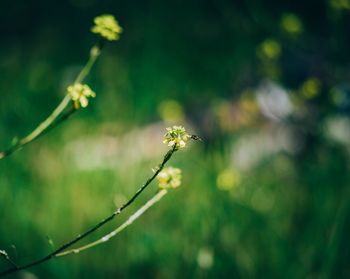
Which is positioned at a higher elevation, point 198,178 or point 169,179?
point 198,178

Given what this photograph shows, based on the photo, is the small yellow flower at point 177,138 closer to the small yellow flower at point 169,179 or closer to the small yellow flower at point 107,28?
the small yellow flower at point 169,179

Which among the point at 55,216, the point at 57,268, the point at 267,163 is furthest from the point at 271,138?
the point at 57,268

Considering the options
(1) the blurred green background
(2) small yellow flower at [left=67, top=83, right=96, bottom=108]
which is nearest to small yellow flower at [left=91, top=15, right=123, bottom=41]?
(2) small yellow flower at [left=67, top=83, right=96, bottom=108]

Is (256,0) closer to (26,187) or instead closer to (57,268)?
(26,187)

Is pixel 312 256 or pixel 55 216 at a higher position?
pixel 312 256

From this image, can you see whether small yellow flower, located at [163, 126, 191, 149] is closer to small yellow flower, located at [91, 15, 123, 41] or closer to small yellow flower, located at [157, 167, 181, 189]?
small yellow flower, located at [157, 167, 181, 189]

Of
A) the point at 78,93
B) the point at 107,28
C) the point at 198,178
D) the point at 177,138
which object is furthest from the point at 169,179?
the point at 198,178

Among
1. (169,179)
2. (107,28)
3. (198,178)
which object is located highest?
(198,178)

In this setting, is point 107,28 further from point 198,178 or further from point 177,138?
point 198,178

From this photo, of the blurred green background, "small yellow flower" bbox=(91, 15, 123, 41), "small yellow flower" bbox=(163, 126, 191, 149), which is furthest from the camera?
the blurred green background

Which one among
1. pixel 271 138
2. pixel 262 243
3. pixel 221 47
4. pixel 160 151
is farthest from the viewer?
pixel 221 47

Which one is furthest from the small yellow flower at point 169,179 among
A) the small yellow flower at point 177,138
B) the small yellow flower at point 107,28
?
the small yellow flower at point 107,28
